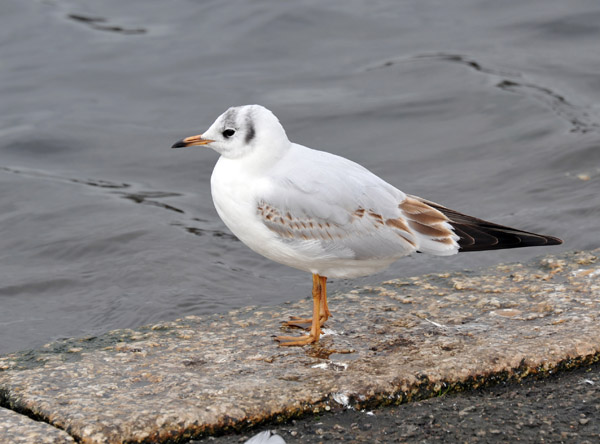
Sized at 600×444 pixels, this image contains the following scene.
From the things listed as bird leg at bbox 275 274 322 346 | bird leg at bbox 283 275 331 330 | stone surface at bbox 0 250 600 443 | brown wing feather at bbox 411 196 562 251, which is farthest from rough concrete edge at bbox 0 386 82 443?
brown wing feather at bbox 411 196 562 251

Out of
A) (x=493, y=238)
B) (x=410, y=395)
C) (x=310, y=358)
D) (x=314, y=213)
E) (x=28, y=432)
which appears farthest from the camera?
(x=493, y=238)

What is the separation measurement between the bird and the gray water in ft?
5.02

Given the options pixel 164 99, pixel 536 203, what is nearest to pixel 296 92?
pixel 164 99

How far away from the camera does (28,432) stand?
11.6 feet

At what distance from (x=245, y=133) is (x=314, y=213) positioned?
56cm

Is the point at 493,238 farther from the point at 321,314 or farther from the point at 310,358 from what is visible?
the point at 310,358

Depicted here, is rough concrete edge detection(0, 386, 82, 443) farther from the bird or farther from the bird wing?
the bird wing

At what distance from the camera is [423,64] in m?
11.2

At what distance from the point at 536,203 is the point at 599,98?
2.83m

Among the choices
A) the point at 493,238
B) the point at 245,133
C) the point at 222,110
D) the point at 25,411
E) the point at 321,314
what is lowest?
the point at 25,411

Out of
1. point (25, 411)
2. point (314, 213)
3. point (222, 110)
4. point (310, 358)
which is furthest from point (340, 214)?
point (222, 110)

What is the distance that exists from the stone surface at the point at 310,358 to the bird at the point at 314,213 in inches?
12.7

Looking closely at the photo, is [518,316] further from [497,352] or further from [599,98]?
[599,98]

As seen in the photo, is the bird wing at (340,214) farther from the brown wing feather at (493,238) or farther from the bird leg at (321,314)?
the bird leg at (321,314)
